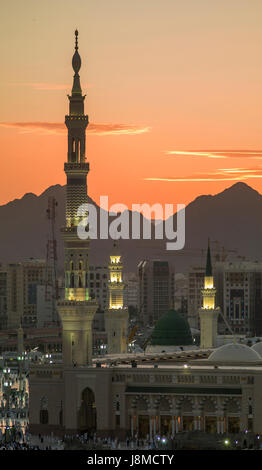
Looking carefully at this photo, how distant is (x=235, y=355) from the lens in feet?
243

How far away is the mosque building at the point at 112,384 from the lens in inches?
2726

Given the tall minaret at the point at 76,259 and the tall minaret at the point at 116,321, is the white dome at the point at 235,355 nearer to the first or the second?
the tall minaret at the point at 76,259

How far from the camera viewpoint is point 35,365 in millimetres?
73688

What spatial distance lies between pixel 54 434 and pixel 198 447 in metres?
9.74

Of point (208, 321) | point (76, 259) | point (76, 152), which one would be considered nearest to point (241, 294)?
point (208, 321)

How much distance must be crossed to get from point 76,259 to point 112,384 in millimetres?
6501

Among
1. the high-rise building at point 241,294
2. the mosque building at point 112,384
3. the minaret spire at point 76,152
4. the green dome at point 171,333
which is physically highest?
the high-rise building at point 241,294

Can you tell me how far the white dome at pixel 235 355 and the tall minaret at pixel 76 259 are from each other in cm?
597

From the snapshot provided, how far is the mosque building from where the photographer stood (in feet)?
227

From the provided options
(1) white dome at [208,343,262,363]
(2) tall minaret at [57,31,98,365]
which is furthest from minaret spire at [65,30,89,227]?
(1) white dome at [208,343,262,363]

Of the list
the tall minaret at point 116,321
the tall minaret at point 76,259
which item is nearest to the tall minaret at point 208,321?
the tall minaret at point 116,321

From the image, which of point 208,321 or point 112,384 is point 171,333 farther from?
point 112,384
